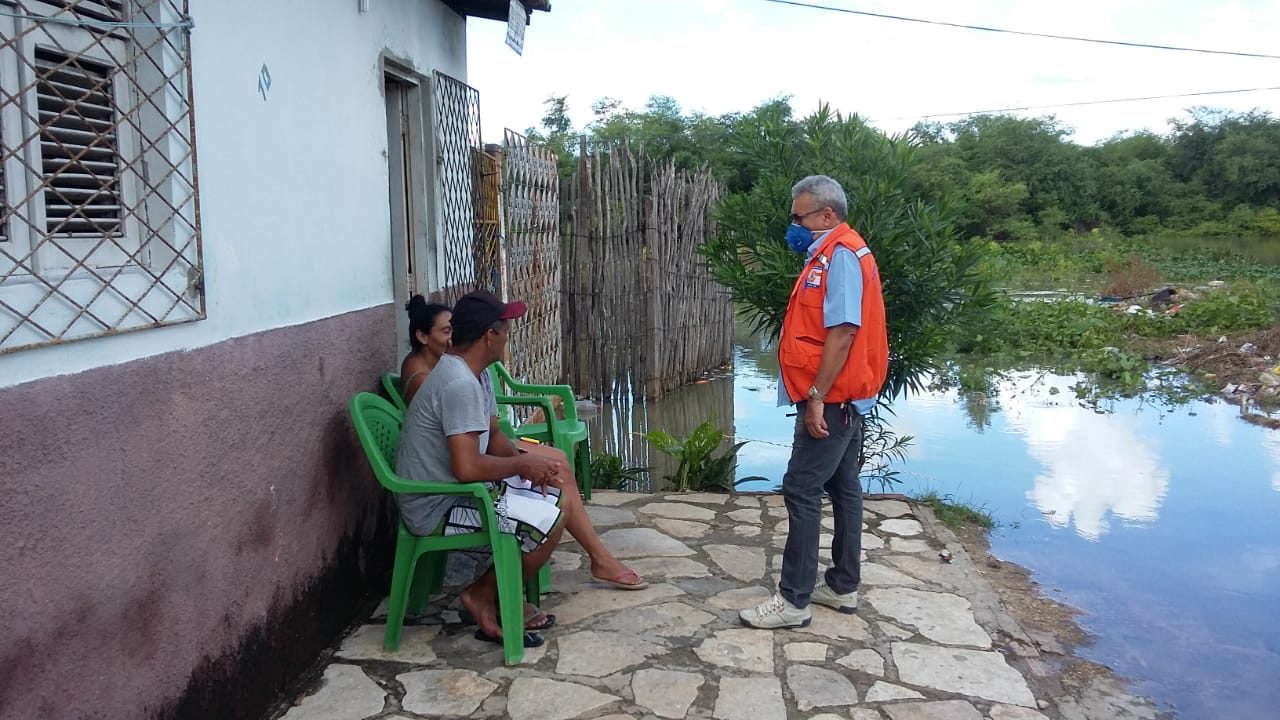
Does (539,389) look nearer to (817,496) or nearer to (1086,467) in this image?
(817,496)

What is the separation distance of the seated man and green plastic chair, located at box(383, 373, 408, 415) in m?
0.76

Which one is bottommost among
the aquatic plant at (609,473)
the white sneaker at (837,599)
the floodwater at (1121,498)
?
the floodwater at (1121,498)

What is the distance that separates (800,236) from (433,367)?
1.70m

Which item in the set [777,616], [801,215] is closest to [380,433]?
[777,616]

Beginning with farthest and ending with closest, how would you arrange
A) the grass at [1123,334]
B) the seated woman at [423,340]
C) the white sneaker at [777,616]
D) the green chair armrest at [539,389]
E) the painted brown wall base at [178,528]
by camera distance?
the grass at [1123,334] → the green chair armrest at [539,389] → the seated woman at [423,340] → the white sneaker at [777,616] → the painted brown wall base at [178,528]

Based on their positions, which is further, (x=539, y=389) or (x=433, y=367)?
(x=539, y=389)

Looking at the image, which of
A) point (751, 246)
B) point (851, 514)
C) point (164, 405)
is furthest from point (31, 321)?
point (751, 246)

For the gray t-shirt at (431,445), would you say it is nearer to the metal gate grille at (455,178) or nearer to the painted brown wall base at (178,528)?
the painted brown wall base at (178,528)

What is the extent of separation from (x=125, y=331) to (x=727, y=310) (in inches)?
334

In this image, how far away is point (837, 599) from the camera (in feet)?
12.7

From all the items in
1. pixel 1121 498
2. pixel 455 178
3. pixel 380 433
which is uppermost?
pixel 455 178

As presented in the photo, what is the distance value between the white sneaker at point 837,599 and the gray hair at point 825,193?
1.53 metres

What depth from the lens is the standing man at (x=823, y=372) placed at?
3.46 m

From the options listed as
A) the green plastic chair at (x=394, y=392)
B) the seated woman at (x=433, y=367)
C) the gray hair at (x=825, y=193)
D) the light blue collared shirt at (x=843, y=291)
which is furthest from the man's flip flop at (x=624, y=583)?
the gray hair at (x=825, y=193)
